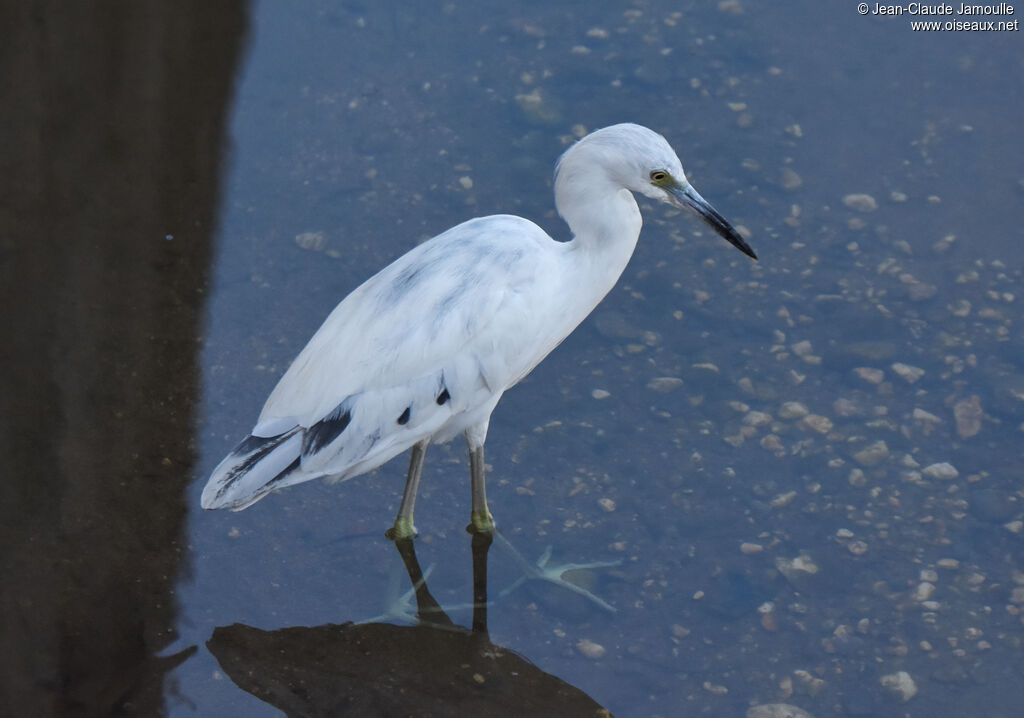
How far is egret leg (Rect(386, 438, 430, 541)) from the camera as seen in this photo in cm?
416

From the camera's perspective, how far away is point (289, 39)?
643cm

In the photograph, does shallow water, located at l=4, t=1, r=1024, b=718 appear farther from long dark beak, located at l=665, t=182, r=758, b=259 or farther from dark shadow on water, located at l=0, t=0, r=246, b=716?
long dark beak, located at l=665, t=182, r=758, b=259

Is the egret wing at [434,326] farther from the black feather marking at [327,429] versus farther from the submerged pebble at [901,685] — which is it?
the submerged pebble at [901,685]

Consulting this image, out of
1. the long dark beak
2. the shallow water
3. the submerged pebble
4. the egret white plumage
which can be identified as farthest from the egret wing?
the submerged pebble

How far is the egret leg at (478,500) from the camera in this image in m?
4.18

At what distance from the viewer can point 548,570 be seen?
4.29m

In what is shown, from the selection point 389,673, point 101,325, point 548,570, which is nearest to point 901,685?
point 548,570

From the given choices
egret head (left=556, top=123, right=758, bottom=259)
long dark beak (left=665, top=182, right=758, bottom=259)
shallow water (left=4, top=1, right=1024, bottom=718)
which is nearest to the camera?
egret head (left=556, top=123, right=758, bottom=259)

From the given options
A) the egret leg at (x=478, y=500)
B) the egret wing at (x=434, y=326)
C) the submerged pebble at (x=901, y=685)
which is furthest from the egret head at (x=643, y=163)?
the submerged pebble at (x=901, y=685)

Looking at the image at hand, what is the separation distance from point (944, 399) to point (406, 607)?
2.22 meters

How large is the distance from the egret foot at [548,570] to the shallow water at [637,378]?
0.03 meters

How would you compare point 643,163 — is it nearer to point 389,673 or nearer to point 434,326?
point 434,326

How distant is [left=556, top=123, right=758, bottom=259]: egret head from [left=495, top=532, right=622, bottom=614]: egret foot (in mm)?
1270

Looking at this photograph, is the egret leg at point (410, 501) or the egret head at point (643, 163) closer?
the egret head at point (643, 163)
